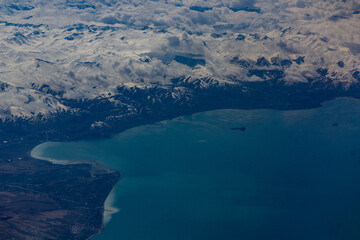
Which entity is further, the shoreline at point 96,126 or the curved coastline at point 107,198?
the shoreline at point 96,126

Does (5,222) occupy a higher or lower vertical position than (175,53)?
lower

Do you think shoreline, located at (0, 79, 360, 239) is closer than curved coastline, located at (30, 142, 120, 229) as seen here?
No

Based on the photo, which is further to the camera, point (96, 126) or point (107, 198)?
point (96, 126)

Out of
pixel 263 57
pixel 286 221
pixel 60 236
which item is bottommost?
pixel 60 236

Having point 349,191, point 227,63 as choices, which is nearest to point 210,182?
point 349,191

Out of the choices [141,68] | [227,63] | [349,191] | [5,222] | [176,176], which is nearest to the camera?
[5,222]

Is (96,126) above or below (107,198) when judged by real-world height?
below

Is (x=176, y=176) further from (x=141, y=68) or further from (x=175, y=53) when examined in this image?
(x=175, y=53)

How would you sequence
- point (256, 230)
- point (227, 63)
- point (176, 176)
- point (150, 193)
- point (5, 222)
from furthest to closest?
point (227, 63) → point (176, 176) → point (150, 193) → point (5, 222) → point (256, 230)

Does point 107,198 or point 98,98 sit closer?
point 107,198

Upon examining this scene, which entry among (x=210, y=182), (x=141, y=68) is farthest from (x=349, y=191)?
(x=141, y=68)

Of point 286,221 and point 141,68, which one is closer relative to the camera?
point 286,221
